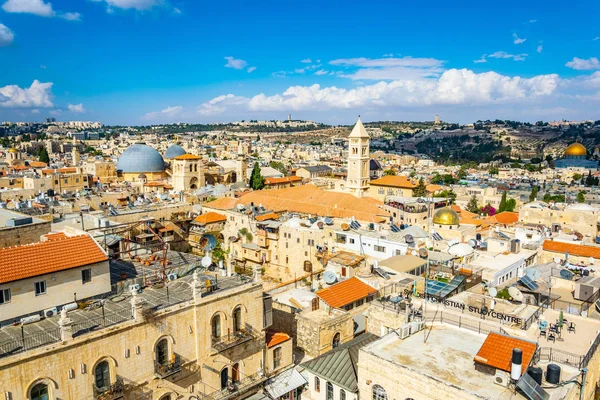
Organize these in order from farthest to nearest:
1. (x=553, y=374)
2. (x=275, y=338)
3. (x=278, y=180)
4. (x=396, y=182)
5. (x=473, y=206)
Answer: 1. (x=278, y=180)
2. (x=396, y=182)
3. (x=473, y=206)
4. (x=275, y=338)
5. (x=553, y=374)

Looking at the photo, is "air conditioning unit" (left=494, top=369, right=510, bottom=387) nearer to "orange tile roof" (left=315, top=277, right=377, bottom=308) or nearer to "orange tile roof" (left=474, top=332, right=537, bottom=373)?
"orange tile roof" (left=474, top=332, right=537, bottom=373)

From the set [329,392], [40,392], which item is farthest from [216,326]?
[40,392]

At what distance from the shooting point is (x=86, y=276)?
16.2 meters

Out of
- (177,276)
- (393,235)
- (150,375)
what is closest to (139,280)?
(177,276)

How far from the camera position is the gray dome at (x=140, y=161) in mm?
79438

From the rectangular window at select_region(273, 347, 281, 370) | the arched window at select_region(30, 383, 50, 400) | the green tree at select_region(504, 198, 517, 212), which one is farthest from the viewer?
the green tree at select_region(504, 198, 517, 212)

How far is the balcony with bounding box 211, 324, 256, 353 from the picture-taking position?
54.4ft

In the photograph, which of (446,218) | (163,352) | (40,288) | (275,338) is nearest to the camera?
(40,288)

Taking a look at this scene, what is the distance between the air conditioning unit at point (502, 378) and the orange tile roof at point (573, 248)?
20.1m

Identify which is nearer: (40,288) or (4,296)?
(4,296)

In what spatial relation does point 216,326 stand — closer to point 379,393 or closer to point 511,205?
point 379,393

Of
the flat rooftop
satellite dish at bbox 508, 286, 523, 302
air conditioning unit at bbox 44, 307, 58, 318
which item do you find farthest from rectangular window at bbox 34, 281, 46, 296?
satellite dish at bbox 508, 286, 523, 302

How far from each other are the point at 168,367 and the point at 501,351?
34.8ft

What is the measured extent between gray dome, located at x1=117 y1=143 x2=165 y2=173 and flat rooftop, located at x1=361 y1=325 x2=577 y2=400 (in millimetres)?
73308
